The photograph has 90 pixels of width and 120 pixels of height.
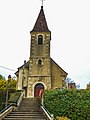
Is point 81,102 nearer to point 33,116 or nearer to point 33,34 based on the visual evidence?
point 33,116

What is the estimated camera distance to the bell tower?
34812mm

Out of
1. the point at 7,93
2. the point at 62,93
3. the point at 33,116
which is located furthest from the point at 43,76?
the point at 33,116

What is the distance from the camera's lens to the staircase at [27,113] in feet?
66.3

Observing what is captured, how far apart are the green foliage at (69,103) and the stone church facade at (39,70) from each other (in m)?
10.1

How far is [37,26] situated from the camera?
38.2m

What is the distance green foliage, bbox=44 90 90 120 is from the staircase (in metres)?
1.33

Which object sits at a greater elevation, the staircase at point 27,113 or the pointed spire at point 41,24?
the pointed spire at point 41,24

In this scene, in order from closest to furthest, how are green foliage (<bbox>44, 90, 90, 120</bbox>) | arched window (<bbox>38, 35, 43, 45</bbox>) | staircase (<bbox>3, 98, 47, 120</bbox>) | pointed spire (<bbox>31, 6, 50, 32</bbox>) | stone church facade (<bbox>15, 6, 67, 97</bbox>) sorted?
staircase (<bbox>3, 98, 47, 120</bbox>) < green foliage (<bbox>44, 90, 90, 120</bbox>) < stone church facade (<bbox>15, 6, 67, 97</bbox>) < arched window (<bbox>38, 35, 43, 45</bbox>) < pointed spire (<bbox>31, 6, 50, 32</bbox>)

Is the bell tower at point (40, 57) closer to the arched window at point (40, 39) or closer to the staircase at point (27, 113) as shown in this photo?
the arched window at point (40, 39)

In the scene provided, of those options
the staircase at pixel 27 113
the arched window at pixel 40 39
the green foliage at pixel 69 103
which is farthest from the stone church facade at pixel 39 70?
the green foliage at pixel 69 103

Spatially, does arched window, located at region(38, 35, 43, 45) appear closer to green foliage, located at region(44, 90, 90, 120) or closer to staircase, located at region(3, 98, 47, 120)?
staircase, located at region(3, 98, 47, 120)

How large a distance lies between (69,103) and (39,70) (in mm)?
12285

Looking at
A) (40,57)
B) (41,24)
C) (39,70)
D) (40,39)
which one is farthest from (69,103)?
(41,24)

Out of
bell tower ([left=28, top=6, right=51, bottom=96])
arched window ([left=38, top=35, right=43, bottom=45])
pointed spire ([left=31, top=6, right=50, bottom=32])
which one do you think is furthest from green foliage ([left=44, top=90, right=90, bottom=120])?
pointed spire ([left=31, top=6, right=50, bottom=32])
